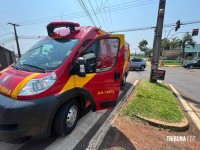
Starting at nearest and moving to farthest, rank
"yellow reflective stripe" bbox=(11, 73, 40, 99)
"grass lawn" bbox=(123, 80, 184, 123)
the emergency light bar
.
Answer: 1. "yellow reflective stripe" bbox=(11, 73, 40, 99)
2. the emergency light bar
3. "grass lawn" bbox=(123, 80, 184, 123)

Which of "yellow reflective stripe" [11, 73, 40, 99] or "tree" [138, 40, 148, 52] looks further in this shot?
"tree" [138, 40, 148, 52]

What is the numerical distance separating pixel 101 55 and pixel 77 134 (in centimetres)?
180

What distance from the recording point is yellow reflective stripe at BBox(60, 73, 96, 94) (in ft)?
9.04

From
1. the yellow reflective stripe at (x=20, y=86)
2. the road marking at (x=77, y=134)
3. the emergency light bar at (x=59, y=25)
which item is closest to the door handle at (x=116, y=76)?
the road marking at (x=77, y=134)

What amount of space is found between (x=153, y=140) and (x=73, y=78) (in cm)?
203

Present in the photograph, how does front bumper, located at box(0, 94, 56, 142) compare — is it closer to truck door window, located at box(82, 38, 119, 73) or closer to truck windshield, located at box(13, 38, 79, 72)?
truck windshield, located at box(13, 38, 79, 72)

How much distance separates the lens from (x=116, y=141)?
2.96 meters

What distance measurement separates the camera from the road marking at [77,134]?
2.79 metres

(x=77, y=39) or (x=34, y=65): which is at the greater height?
(x=77, y=39)

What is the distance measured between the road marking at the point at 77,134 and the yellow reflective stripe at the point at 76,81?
40.4 inches

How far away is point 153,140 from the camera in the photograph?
3082 mm

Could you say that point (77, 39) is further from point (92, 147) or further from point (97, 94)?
point (92, 147)

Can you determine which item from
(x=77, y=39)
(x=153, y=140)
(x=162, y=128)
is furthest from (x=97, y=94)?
(x=162, y=128)

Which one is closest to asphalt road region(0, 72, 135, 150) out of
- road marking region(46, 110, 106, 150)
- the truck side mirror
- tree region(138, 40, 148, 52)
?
road marking region(46, 110, 106, 150)
